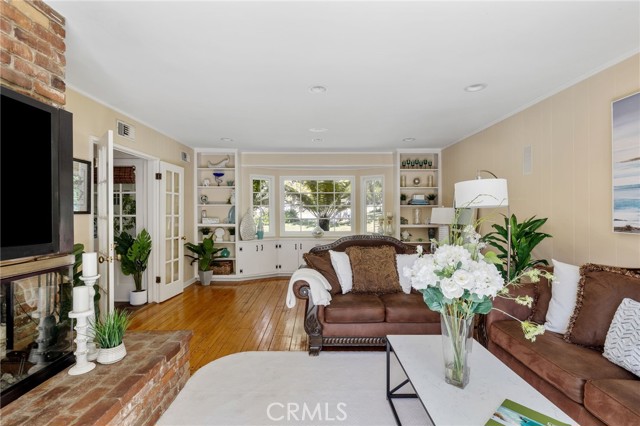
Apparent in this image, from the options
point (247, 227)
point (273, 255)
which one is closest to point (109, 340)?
point (247, 227)

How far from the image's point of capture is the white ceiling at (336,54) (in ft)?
5.50

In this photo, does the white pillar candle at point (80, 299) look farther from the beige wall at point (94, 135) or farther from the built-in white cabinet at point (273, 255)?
the built-in white cabinet at point (273, 255)

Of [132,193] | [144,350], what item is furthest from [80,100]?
[144,350]

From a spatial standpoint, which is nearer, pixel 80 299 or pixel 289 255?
pixel 80 299

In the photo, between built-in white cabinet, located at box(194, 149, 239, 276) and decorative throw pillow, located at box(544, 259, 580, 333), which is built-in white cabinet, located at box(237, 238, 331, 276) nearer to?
built-in white cabinet, located at box(194, 149, 239, 276)

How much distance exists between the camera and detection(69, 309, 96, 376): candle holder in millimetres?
1607

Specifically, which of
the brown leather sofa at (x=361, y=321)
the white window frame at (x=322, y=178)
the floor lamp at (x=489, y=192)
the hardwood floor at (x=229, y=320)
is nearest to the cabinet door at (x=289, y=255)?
the white window frame at (x=322, y=178)

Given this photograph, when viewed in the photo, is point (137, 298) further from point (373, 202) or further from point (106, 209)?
point (373, 202)

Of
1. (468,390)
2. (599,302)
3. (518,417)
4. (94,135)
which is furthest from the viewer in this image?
(94,135)

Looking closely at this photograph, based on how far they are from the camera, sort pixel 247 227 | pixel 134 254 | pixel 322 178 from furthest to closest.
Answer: pixel 322 178
pixel 247 227
pixel 134 254

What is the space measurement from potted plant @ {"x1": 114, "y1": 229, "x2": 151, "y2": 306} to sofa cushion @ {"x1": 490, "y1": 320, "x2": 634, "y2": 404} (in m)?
4.21

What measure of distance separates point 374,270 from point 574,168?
2.07 metres

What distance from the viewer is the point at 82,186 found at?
275 centimetres

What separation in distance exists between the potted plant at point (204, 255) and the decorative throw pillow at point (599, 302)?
15.8 ft
